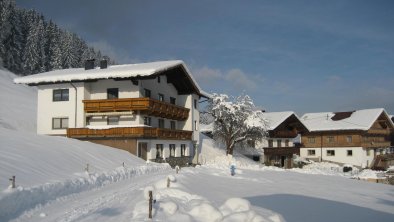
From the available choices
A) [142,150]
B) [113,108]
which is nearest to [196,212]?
[142,150]

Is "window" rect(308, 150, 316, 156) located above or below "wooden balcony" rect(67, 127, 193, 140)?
below

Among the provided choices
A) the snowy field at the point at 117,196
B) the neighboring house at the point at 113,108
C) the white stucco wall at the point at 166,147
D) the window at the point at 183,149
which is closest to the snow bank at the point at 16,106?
the neighboring house at the point at 113,108

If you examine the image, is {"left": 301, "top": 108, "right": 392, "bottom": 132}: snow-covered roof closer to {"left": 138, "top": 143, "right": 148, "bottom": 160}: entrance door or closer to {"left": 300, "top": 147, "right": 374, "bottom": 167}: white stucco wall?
{"left": 300, "top": 147, "right": 374, "bottom": 167}: white stucco wall

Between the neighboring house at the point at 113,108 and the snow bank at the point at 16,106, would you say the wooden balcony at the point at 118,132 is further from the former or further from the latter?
the snow bank at the point at 16,106

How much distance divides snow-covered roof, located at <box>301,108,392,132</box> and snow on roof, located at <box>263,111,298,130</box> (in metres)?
4.16

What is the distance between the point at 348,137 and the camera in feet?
197

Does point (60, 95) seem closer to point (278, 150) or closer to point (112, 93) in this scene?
point (112, 93)

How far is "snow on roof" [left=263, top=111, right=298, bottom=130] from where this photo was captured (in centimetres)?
5134

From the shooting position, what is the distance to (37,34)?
336 feet

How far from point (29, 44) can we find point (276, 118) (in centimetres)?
7179

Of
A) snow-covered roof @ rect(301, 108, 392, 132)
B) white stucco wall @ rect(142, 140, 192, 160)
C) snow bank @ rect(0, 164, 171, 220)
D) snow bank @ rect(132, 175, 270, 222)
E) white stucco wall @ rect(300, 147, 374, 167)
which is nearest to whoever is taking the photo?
snow bank @ rect(0, 164, 171, 220)

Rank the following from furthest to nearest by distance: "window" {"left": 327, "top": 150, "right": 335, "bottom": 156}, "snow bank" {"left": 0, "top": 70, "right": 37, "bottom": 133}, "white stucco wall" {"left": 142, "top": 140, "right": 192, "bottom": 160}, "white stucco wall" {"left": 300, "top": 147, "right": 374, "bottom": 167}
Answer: "window" {"left": 327, "top": 150, "right": 335, "bottom": 156} → "white stucco wall" {"left": 300, "top": 147, "right": 374, "bottom": 167} → "snow bank" {"left": 0, "top": 70, "right": 37, "bottom": 133} → "white stucco wall" {"left": 142, "top": 140, "right": 192, "bottom": 160}

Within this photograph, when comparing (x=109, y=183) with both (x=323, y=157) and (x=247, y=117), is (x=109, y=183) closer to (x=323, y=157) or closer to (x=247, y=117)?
(x=247, y=117)

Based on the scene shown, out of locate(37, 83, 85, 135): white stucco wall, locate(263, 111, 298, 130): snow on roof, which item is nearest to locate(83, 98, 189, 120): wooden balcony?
locate(37, 83, 85, 135): white stucco wall
